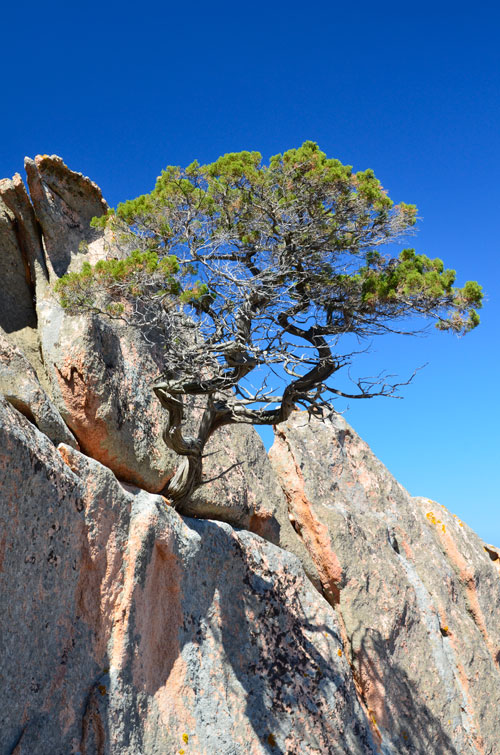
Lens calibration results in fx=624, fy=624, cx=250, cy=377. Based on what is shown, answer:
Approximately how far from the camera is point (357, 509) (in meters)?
19.8

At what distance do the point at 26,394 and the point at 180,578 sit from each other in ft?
16.0

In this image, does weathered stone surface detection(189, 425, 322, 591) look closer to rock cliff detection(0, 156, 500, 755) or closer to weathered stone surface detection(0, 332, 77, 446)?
rock cliff detection(0, 156, 500, 755)

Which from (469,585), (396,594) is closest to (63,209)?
(396,594)

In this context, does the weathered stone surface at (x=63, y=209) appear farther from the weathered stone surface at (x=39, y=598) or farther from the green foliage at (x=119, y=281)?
the weathered stone surface at (x=39, y=598)

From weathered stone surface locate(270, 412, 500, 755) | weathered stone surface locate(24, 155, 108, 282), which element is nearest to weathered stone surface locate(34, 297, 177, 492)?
weathered stone surface locate(24, 155, 108, 282)

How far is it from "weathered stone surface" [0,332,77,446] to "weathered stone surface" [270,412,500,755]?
355 inches

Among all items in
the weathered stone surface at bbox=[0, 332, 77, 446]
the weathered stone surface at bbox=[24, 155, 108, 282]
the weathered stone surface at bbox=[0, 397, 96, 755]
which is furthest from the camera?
the weathered stone surface at bbox=[24, 155, 108, 282]

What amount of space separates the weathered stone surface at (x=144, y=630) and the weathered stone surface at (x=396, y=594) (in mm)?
1447

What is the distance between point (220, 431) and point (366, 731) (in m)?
8.22

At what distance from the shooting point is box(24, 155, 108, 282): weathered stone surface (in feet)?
48.7

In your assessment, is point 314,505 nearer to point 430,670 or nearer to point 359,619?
point 359,619

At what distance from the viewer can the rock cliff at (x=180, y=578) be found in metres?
9.97

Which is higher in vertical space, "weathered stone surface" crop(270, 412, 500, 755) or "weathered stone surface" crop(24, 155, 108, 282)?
"weathered stone surface" crop(24, 155, 108, 282)

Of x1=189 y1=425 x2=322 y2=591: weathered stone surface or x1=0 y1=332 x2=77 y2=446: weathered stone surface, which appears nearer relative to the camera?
x1=0 y1=332 x2=77 y2=446: weathered stone surface
